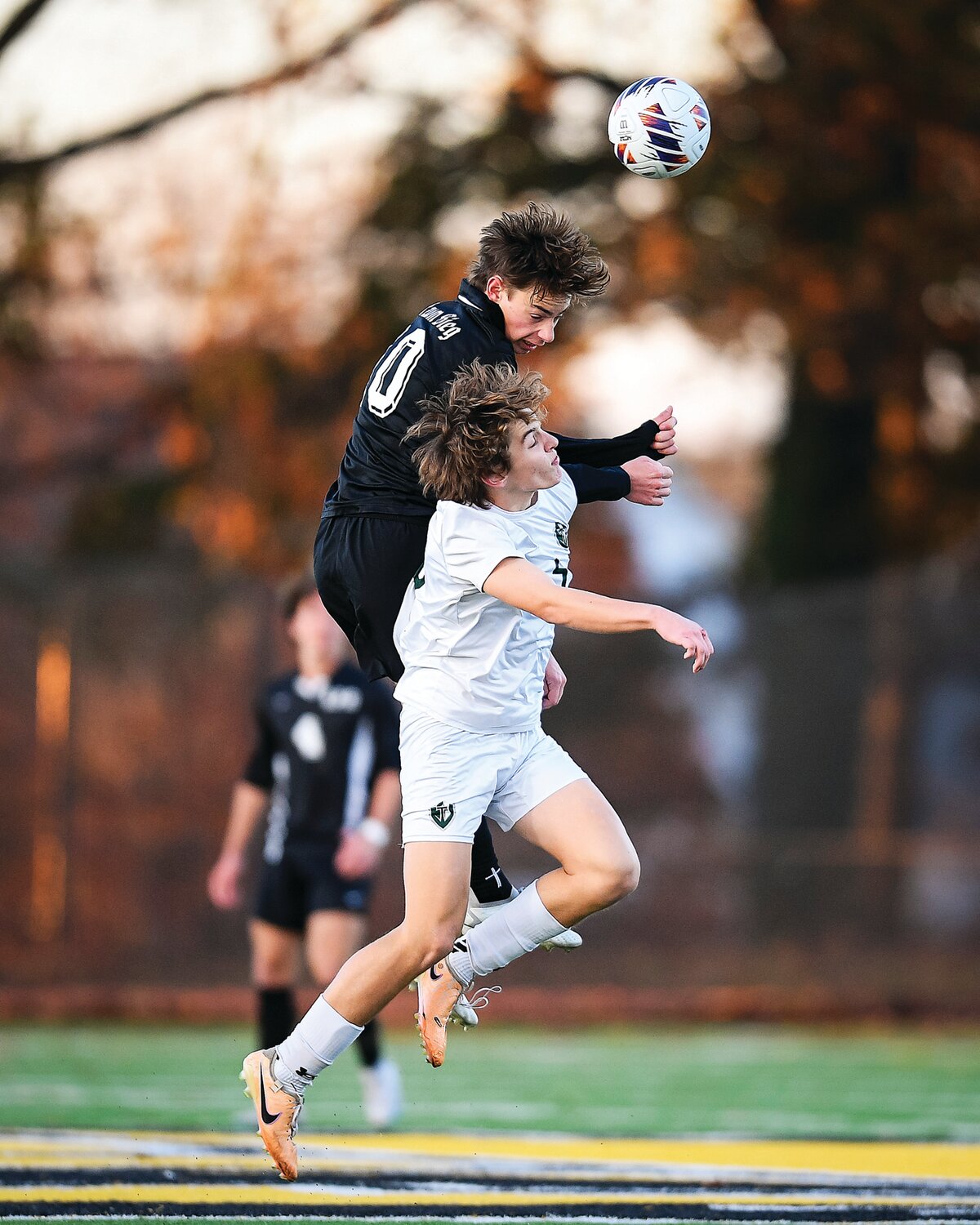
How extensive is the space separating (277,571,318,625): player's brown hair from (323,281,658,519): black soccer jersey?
2411 millimetres

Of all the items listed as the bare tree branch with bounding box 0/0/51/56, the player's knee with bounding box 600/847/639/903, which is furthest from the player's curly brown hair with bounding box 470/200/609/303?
the bare tree branch with bounding box 0/0/51/56

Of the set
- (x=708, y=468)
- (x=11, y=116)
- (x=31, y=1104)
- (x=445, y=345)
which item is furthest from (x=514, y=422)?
(x=708, y=468)

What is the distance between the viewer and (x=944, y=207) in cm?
1538

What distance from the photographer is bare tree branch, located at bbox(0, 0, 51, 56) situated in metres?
15.8

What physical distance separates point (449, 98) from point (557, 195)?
1.34 metres

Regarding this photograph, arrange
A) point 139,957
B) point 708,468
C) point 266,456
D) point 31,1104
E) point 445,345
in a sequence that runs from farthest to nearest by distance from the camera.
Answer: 1. point 708,468
2. point 266,456
3. point 139,957
4. point 31,1104
5. point 445,345

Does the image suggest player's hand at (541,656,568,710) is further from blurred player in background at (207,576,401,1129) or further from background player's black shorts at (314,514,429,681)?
blurred player in background at (207,576,401,1129)

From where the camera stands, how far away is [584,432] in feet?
→ 58.7

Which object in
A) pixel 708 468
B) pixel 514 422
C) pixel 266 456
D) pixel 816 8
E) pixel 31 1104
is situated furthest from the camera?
pixel 708 468

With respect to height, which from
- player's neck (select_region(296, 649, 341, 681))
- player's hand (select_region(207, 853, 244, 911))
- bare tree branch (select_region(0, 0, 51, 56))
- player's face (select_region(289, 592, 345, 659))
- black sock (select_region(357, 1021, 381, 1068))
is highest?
bare tree branch (select_region(0, 0, 51, 56))

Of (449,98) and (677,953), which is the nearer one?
(677,953)

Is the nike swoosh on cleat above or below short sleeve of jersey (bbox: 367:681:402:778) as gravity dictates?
below

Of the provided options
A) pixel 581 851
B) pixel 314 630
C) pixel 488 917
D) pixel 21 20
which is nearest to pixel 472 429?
pixel 581 851

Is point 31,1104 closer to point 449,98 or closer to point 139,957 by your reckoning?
point 139,957
